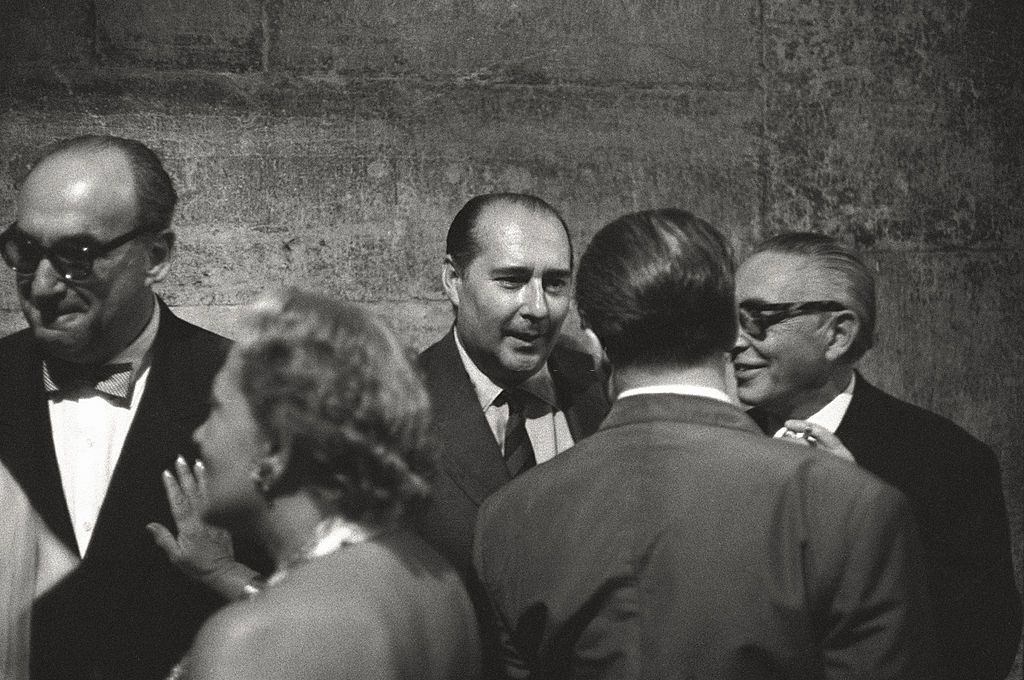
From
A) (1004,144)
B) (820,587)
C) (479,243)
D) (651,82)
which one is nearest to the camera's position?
(820,587)

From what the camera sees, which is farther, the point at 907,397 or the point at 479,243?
the point at 907,397

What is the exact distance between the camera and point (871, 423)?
A: 12.0ft

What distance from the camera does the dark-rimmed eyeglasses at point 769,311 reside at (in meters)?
3.83

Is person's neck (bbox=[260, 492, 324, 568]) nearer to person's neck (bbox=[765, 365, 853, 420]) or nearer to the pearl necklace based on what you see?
the pearl necklace

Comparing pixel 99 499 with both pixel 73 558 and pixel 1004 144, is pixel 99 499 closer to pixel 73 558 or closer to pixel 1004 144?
pixel 73 558

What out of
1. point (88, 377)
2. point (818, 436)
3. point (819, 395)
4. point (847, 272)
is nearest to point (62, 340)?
point (88, 377)

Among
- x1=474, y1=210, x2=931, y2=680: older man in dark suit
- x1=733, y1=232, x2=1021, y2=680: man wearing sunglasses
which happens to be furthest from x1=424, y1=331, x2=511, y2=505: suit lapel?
x1=474, y1=210, x2=931, y2=680: older man in dark suit

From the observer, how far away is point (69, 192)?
3398 millimetres

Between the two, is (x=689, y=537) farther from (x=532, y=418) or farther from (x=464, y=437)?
(x=532, y=418)

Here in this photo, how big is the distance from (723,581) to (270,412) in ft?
2.84

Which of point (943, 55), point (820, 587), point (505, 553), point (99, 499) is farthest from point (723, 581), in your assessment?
point (943, 55)

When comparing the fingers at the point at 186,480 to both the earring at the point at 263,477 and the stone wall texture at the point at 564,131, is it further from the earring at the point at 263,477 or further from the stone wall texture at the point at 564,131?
the stone wall texture at the point at 564,131

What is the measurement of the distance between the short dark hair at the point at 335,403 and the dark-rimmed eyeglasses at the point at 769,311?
2047 millimetres

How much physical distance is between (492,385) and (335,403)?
2.03 m
